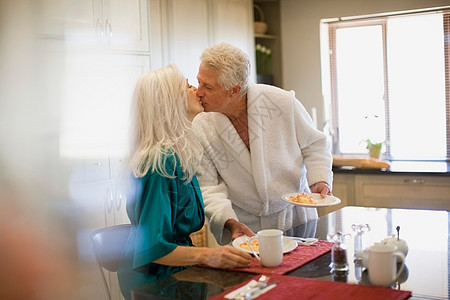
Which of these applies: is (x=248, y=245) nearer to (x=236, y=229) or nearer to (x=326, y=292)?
(x=236, y=229)

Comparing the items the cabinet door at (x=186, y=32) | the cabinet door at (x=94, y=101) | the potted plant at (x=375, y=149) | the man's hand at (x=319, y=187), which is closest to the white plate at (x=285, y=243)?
the man's hand at (x=319, y=187)

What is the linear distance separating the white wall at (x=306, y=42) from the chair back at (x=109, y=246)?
2925mm

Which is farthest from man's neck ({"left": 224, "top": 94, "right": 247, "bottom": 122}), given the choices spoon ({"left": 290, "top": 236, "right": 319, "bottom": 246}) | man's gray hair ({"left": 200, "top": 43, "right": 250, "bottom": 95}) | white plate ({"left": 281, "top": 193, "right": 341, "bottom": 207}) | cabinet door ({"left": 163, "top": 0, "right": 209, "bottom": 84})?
cabinet door ({"left": 163, "top": 0, "right": 209, "bottom": 84})

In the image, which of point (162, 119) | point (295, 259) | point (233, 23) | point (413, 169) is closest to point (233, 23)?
point (233, 23)

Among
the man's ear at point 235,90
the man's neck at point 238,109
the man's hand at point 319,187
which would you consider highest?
the man's ear at point 235,90

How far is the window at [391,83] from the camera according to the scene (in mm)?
4680

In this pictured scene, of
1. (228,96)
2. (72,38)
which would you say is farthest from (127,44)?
(228,96)

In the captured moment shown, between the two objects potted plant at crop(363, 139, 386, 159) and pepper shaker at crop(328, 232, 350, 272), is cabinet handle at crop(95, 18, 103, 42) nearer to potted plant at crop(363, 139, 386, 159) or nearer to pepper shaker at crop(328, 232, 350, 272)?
pepper shaker at crop(328, 232, 350, 272)

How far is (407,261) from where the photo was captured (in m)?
1.77

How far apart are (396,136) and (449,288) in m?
3.48

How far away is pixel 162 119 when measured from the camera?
6.23ft

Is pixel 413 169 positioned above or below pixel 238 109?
below

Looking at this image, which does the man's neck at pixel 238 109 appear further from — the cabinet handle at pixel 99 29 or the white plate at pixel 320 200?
the cabinet handle at pixel 99 29

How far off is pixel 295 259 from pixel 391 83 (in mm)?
3384
